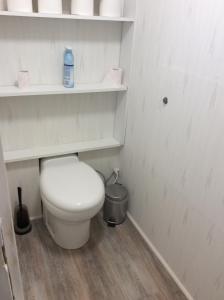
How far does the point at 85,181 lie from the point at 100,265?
0.54 metres

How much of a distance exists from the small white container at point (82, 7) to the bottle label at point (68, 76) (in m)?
0.30

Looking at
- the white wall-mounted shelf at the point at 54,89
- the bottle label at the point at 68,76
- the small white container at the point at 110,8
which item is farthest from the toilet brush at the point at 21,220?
the small white container at the point at 110,8

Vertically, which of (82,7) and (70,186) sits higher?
(82,7)

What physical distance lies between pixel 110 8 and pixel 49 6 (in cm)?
35

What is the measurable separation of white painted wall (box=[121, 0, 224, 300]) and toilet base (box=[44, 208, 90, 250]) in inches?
17.3

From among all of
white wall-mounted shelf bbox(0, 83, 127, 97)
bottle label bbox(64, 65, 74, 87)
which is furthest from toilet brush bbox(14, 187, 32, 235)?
bottle label bbox(64, 65, 74, 87)

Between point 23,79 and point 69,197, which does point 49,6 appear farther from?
point 69,197

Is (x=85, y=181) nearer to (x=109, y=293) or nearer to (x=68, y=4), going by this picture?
(x=109, y=293)

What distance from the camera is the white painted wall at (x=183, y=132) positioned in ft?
3.88

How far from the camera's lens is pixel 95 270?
1.66 meters

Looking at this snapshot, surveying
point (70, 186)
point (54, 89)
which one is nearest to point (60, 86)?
point (54, 89)

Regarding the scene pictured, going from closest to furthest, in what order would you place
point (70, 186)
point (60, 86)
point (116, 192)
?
point (70, 186), point (60, 86), point (116, 192)

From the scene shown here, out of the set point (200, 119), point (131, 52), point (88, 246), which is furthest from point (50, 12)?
point (88, 246)

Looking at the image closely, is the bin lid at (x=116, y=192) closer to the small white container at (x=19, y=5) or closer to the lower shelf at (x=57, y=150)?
the lower shelf at (x=57, y=150)
